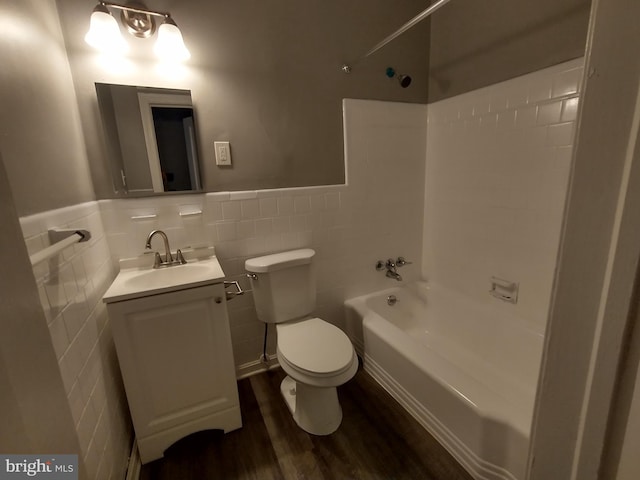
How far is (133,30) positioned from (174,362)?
149cm

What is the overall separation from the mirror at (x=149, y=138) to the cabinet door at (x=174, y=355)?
2.06 feet

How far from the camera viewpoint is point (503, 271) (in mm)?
1687

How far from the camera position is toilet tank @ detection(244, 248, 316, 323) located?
5.05 ft

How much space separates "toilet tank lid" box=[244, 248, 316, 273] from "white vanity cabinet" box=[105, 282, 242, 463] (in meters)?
0.31

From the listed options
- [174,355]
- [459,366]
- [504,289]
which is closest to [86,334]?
[174,355]

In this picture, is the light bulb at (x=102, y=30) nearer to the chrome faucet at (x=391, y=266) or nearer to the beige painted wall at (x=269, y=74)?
the beige painted wall at (x=269, y=74)

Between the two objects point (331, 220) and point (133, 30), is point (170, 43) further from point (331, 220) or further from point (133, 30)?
point (331, 220)

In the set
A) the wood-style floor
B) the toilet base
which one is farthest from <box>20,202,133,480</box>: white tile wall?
the toilet base

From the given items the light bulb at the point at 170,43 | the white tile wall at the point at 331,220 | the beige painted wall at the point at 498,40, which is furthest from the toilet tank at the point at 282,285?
the beige painted wall at the point at 498,40

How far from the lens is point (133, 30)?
1.26 meters

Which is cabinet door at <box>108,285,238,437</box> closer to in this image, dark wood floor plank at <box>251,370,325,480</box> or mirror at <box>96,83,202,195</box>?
dark wood floor plank at <box>251,370,325,480</box>

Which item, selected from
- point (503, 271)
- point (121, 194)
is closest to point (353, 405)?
point (503, 271)

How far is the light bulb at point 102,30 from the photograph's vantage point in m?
1.14

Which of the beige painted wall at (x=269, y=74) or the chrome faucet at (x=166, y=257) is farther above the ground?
the beige painted wall at (x=269, y=74)
